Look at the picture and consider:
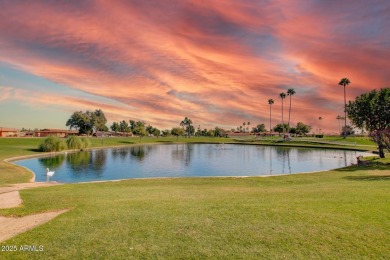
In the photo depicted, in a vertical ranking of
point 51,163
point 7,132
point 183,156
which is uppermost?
point 7,132

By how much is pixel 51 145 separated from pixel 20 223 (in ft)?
213

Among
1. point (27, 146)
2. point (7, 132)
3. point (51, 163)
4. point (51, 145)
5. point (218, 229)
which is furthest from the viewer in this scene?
point (7, 132)

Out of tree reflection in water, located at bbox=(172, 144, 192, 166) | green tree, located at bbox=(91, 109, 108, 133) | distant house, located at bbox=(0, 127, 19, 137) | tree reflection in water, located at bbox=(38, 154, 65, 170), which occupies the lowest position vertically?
tree reflection in water, located at bbox=(38, 154, 65, 170)

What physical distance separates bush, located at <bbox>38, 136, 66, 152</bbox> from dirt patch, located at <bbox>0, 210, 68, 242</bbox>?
2489 inches

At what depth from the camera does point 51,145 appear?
Answer: 69375 millimetres

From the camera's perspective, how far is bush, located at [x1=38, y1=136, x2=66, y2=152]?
68.8 metres

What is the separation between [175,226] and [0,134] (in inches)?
6158

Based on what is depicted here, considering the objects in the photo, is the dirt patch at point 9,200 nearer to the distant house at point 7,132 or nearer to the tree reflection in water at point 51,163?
the tree reflection in water at point 51,163

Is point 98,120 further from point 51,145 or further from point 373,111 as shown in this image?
point 373,111

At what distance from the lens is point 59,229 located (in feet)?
32.6

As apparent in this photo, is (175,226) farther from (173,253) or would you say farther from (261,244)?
(261,244)

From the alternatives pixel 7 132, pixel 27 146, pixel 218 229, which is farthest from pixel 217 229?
pixel 7 132

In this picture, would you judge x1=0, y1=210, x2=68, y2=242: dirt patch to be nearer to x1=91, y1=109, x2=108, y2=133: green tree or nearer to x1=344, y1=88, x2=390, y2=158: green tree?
x1=344, y1=88, x2=390, y2=158: green tree

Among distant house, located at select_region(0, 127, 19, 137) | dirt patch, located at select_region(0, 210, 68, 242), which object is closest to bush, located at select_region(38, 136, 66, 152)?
dirt patch, located at select_region(0, 210, 68, 242)
